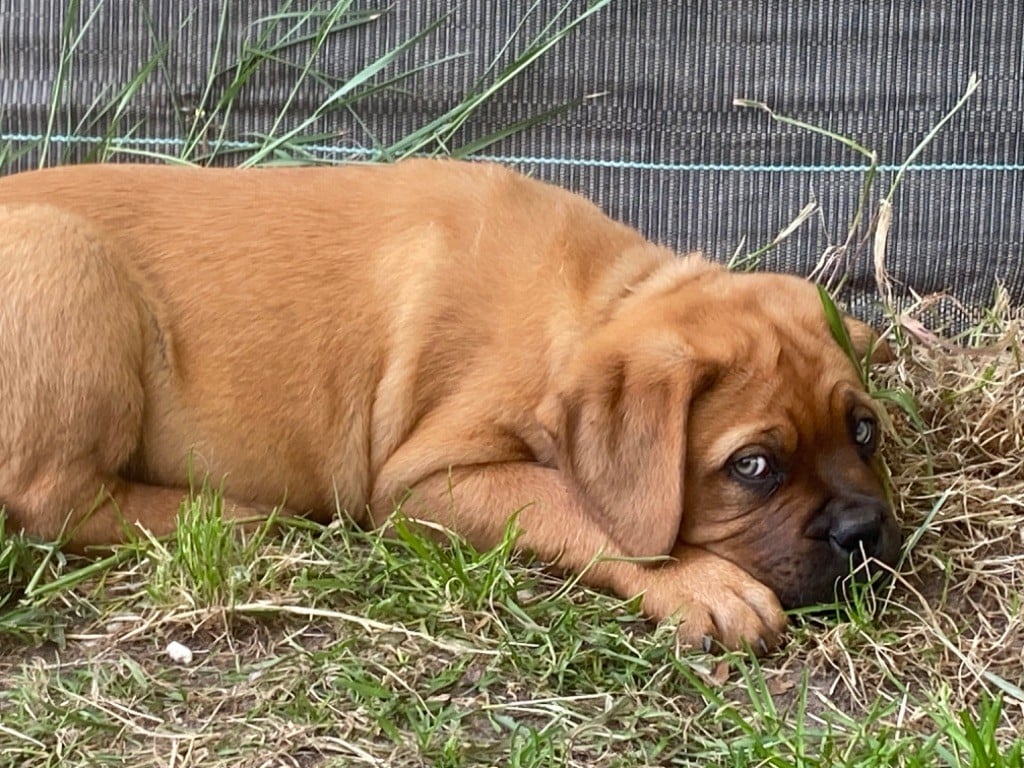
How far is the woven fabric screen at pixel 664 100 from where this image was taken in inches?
240

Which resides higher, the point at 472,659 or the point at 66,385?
the point at 66,385

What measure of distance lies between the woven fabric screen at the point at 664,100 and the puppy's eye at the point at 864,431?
1930mm

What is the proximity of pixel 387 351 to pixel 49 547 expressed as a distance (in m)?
1.23

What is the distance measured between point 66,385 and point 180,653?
952 millimetres

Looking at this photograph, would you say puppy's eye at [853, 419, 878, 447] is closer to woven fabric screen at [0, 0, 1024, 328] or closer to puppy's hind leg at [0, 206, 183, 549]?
woven fabric screen at [0, 0, 1024, 328]

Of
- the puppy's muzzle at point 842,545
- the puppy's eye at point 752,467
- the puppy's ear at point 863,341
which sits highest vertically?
the puppy's ear at point 863,341

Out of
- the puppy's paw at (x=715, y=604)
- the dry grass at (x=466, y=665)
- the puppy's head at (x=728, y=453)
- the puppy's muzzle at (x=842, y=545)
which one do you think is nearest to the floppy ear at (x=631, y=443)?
the puppy's head at (x=728, y=453)

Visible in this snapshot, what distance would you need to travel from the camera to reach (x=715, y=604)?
385cm

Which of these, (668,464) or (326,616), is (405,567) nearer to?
(326,616)

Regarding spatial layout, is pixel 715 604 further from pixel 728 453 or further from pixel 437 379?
pixel 437 379

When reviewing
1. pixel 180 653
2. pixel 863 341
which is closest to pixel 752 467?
pixel 863 341

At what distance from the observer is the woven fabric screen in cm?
609

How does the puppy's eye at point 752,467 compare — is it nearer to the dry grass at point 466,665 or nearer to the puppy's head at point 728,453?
the puppy's head at point 728,453

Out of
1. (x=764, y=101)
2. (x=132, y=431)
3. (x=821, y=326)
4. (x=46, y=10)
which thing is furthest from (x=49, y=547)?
(x=764, y=101)
